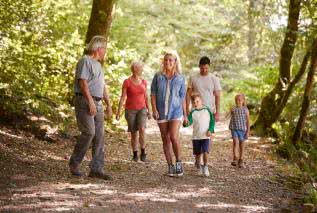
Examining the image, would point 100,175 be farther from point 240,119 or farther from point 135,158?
point 240,119

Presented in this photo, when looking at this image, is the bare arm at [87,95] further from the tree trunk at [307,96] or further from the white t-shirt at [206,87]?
the tree trunk at [307,96]

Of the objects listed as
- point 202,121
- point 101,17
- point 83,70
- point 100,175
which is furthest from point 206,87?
point 101,17

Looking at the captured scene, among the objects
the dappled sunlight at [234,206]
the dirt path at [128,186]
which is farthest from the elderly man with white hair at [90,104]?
the dappled sunlight at [234,206]

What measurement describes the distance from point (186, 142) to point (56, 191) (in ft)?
26.4

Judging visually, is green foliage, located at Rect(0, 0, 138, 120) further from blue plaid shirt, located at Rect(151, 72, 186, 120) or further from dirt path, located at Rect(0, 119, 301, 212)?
blue plaid shirt, located at Rect(151, 72, 186, 120)

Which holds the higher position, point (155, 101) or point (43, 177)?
point (155, 101)

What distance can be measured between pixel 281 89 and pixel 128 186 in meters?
9.62

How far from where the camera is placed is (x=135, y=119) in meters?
10.4

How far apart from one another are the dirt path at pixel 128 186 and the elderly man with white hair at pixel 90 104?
0.35 metres

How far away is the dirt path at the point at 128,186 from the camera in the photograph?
6.58 m

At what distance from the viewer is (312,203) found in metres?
7.60

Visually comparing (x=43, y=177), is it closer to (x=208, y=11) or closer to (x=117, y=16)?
(x=117, y=16)

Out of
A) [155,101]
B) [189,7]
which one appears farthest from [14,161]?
[189,7]

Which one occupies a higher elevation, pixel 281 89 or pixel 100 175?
pixel 281 89
